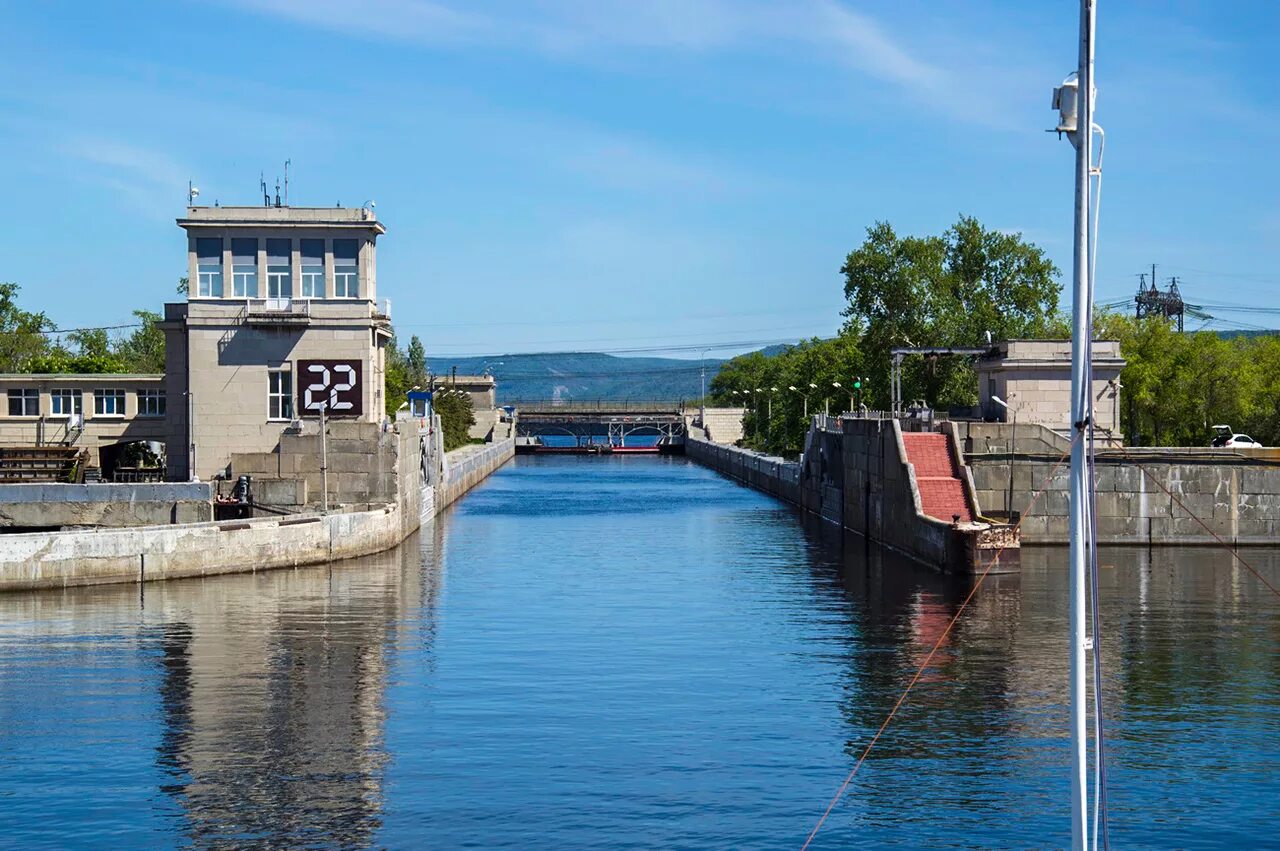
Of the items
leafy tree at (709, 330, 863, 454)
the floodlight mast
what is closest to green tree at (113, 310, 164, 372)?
leafy tree at (709, 330, 863, 454)

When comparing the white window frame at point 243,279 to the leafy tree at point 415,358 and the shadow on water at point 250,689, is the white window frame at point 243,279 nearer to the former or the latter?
the shadow on water at point 250,689

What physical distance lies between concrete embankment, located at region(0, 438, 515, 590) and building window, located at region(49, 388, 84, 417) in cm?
1900

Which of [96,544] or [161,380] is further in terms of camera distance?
[161,380]

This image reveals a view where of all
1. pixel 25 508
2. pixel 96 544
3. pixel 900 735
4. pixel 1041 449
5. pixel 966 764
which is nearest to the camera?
pixel 966 764

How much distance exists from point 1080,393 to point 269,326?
44.1 meters

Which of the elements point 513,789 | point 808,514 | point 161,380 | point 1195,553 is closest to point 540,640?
point 513,789

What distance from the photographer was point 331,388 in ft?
177

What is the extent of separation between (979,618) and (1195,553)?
58.9 feet

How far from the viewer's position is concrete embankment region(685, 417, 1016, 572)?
44219 mm

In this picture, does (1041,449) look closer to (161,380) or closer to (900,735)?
(900,735)

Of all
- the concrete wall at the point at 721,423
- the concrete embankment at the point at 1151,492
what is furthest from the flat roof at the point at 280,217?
the concrete wall at the point at 721,423

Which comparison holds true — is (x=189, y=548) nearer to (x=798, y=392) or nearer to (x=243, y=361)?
(x=243, y=361)

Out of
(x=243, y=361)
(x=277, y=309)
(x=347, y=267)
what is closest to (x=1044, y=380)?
(x=347, y=267)

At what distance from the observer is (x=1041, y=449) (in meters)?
53.0
